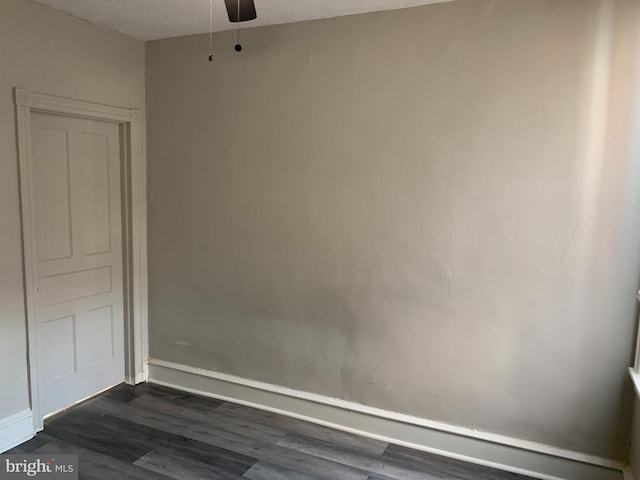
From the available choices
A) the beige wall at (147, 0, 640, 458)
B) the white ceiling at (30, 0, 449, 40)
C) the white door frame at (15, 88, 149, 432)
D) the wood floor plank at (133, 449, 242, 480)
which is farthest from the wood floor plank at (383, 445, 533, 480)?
the white ceiling at (30, 0, 449, 40)

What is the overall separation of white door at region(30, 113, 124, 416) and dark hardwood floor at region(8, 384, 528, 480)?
289 millimetres

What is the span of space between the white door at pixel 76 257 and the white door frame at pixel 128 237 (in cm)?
6

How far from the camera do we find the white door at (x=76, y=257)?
2.95m

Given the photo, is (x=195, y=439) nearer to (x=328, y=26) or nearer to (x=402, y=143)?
(x=402, y=143)

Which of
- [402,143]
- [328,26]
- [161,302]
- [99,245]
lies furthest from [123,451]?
[328,26]

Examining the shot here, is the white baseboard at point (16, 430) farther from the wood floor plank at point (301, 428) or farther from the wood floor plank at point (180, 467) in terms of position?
the wood floor plank at point (301, 428)

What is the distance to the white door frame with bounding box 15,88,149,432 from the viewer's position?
2785 millimetres

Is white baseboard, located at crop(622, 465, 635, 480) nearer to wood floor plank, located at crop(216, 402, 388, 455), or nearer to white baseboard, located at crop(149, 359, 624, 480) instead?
white baseboard, located at crop(149, 359, 624, 480)

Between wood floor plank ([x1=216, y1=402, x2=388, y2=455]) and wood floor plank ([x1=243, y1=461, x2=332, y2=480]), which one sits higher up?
wood floor plank ([x1=216, y1=402, x2=388, y2=455])

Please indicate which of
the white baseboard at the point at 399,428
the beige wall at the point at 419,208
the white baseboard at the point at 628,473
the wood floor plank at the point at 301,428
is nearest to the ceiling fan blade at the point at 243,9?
the beige wall at the point at 419,208

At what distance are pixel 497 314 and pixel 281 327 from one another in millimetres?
1437

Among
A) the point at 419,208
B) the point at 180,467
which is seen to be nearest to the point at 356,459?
the point at 180,467

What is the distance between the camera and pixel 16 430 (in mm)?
2730

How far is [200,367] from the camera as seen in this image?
350 centimetres
